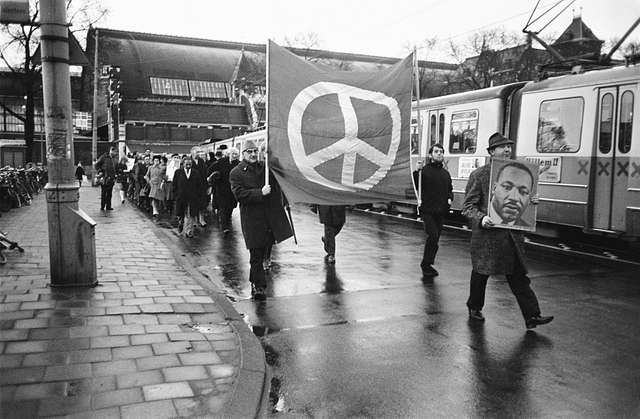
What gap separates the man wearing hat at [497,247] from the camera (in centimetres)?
587

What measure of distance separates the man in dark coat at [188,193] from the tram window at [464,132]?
6.39 metres

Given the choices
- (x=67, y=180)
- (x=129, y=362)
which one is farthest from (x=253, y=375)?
(x=67, y=180)

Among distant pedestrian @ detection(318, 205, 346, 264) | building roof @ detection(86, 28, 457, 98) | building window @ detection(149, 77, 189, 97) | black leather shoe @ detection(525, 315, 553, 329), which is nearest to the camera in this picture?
black leather shoe @ detection(525, 315, 553, 329)

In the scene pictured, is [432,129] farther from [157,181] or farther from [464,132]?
[157,181]

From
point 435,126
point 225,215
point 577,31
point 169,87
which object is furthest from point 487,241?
point 577,31

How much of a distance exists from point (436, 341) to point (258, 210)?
2.62m

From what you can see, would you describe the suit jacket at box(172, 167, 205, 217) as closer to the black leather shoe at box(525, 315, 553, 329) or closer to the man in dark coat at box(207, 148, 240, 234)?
the man in dark coat at box(207, 148, 240, 234)

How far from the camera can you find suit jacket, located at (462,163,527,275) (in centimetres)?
589

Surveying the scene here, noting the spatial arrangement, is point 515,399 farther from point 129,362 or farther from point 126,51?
point 126,51

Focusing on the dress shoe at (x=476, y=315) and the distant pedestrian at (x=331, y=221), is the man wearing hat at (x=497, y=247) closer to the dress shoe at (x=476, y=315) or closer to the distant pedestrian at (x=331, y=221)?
the dress shoe at (x=476, y=315)

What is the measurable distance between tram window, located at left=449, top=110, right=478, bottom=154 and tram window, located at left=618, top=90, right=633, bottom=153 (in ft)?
13.4

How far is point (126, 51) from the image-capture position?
67.8m

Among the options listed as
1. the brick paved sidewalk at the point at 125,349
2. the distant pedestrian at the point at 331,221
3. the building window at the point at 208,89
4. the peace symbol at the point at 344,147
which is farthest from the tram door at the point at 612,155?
the building window at the point at 208,89

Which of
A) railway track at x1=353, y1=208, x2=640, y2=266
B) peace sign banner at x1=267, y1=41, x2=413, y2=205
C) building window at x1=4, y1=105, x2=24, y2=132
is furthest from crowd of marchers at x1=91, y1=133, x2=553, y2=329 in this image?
building window at x1=4, y1=105, x2=24, y2=132
